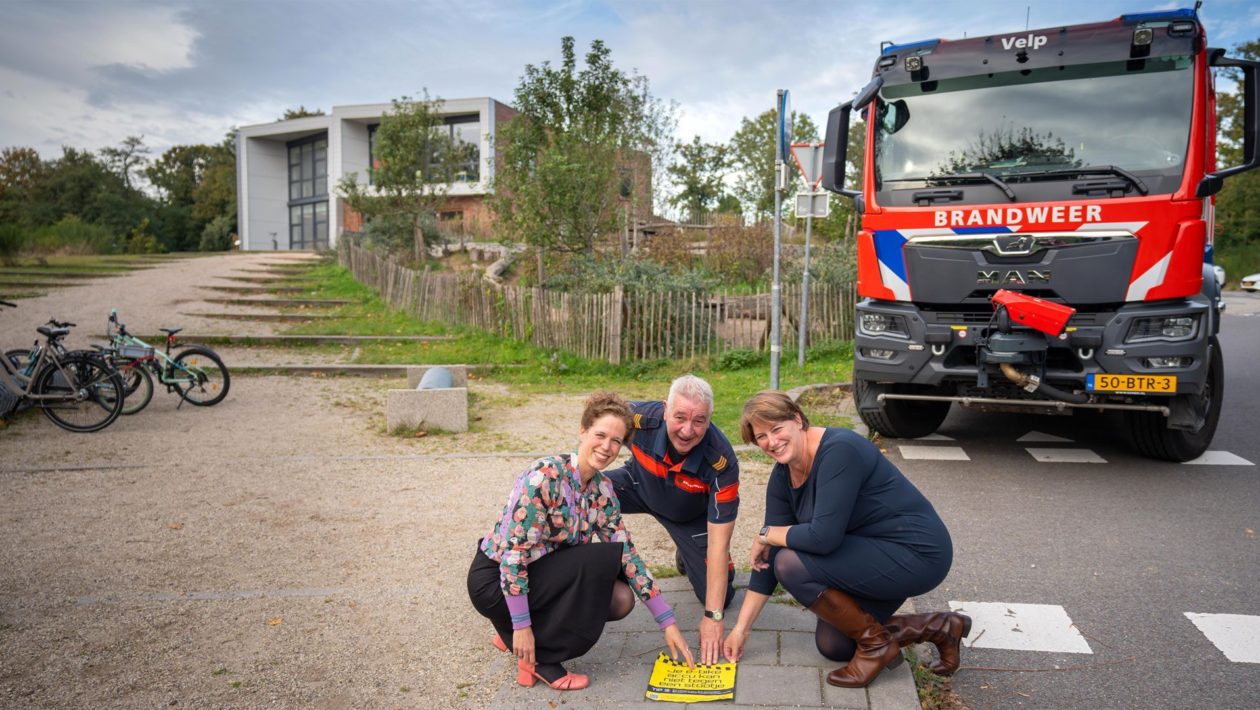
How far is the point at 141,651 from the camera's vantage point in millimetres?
3867

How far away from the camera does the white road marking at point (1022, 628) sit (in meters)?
3.82

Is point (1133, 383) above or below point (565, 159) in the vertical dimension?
below

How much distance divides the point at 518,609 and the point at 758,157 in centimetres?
3349

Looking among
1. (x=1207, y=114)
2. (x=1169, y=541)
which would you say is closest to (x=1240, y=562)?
(x=1169, y=541)

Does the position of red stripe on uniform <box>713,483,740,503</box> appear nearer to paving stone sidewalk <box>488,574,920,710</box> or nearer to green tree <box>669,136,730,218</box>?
paving stone sidewalk <box>488,574,920,710</box>

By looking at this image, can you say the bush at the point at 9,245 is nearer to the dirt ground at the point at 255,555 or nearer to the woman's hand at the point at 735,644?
the dirt ground at the point at 255,555

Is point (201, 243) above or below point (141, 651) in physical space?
above

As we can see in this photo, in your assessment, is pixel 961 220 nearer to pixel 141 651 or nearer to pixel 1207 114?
pixel 1207 114

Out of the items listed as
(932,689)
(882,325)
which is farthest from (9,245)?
(932,689)

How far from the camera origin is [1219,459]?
7133mm

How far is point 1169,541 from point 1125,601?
3.88 ft

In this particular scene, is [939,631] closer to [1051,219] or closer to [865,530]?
[865,530]

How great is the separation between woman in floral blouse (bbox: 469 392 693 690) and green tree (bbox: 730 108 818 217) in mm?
31481

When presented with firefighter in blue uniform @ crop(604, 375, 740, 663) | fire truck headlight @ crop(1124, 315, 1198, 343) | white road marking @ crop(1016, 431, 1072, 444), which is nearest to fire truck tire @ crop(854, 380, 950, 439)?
white road marking @ crop(1016, 431, 1072, 444)
